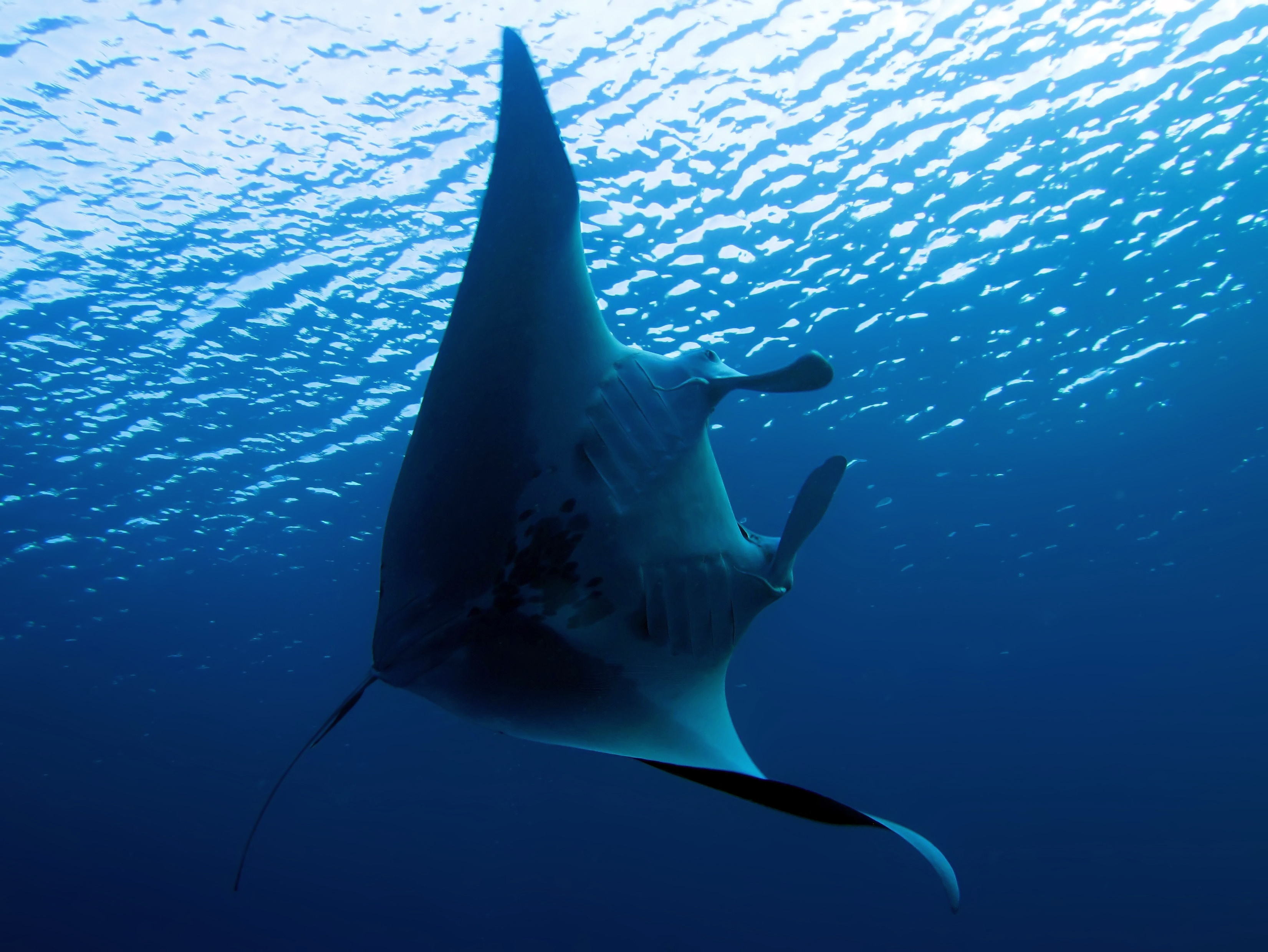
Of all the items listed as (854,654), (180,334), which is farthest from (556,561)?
(854,654)

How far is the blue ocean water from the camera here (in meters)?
6.01

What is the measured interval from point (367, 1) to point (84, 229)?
13.7ft

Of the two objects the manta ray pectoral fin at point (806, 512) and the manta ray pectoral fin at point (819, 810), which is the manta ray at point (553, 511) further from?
the manta ray pectoral fin at point (819, 810)

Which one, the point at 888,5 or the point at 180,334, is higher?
the point at 888,5

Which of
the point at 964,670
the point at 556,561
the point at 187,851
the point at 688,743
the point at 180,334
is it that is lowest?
the point at 187,851

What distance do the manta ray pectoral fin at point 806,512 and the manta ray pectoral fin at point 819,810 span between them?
62 cm

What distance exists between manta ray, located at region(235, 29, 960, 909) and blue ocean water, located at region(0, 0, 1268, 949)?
4921mm

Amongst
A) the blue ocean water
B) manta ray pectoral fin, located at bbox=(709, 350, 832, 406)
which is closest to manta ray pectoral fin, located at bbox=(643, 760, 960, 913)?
manta ray pectoral fin, located at bbox=(709, 350, 832, 406)

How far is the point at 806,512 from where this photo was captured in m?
1.78

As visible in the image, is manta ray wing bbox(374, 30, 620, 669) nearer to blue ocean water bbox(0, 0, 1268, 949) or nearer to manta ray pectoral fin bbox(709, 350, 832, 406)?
manta ray pectoral fin bbox(709, 350, 832, 406)

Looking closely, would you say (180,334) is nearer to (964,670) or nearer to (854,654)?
(854,654)

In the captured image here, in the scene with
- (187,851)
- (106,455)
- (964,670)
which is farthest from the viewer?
(187,851)

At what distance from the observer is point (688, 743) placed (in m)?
1.73

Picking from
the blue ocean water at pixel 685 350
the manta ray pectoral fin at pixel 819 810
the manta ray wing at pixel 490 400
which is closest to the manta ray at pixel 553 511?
the manta ray wing at pixel 490 400
